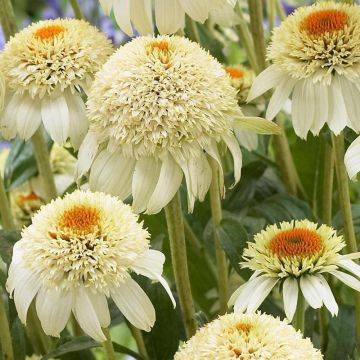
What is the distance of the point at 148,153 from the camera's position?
0.64 m

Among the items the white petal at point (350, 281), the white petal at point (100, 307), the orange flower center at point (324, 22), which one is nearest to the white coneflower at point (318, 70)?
the orange flower center at point (324, 22)

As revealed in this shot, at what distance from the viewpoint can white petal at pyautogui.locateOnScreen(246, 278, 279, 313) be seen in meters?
0.62

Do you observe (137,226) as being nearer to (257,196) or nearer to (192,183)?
(192,183)

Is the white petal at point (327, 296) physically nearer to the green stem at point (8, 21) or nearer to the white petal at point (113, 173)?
the white petal at point (113, 173)

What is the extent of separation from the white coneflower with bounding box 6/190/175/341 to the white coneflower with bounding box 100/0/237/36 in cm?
15

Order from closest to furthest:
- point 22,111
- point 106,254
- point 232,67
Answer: point 106,254
point 22,111
point 232,67

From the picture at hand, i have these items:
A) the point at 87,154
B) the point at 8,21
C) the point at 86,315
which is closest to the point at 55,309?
the point at 86,315

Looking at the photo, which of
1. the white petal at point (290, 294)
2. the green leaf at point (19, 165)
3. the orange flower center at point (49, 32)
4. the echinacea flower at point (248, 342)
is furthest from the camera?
the green leaf at point (19, 165)

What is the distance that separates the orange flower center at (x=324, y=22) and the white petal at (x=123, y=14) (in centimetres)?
14

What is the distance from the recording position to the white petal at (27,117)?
0.71 m

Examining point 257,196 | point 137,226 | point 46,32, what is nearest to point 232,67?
point 257,196

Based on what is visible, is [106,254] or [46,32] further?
[46,32]

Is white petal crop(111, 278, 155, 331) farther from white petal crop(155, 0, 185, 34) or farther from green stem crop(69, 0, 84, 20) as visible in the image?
green stem crop(69, 0, 84, 20)

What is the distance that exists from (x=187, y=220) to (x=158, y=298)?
0.19 m
